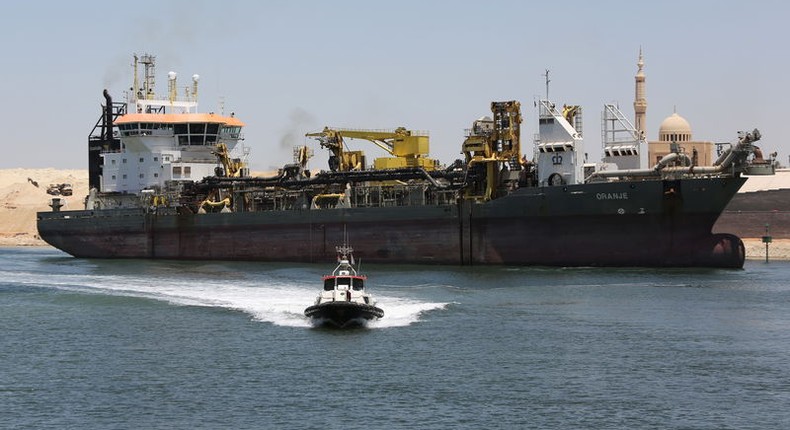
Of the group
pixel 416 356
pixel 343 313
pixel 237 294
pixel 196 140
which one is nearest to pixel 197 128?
pixel 196 140

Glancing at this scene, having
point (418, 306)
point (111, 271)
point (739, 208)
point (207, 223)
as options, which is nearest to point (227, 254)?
point (207, 223)

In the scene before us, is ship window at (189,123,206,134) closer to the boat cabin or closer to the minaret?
the boat cabin

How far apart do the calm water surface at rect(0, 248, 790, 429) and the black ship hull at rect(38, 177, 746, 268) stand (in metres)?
2.88

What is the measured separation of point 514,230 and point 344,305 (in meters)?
23.3

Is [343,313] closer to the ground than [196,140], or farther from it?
closer to the ground

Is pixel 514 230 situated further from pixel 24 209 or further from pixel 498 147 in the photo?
pixel 24 209

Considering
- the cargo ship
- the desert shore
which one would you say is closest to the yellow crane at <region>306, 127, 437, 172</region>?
the cargo ship

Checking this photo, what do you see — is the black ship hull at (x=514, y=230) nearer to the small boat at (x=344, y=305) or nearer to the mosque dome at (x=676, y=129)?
the small boat at (x=344, y=305)

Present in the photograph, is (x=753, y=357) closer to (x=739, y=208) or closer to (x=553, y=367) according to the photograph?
(x=553, y=367)

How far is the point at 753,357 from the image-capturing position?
3322cm

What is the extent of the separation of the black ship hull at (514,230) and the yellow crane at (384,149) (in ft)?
25.6

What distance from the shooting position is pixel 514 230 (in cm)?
5966

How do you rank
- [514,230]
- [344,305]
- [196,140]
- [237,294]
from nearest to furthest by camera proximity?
[344,305], [237,294], [514,230], [196,140]

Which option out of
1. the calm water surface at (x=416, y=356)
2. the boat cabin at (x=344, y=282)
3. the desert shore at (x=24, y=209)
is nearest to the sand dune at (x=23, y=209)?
the desert shore at (x=24, y=209)
